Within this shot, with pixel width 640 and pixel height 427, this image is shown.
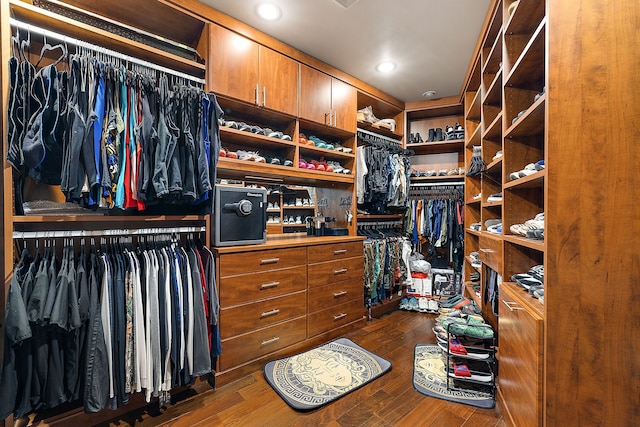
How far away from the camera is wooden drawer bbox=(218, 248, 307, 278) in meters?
1.89

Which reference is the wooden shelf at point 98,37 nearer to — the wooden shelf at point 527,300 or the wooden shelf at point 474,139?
the wooden shelf at point 527,300

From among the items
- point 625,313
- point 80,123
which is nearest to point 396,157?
point 625,313

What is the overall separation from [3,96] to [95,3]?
896 mm

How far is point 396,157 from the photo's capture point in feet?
11.1

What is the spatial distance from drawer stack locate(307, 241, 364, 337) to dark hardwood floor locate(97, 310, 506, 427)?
0.67 metres

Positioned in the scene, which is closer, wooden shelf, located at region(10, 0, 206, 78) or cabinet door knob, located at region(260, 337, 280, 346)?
wooden shelf, located at region(10, 0, 206, 78)

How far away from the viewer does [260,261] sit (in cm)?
204

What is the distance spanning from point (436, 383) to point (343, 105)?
101 inches

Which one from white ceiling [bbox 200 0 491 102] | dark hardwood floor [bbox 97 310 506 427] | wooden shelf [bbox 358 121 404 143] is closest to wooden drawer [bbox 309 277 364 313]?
dark hardwood floor [bbox 97 310 506 427]

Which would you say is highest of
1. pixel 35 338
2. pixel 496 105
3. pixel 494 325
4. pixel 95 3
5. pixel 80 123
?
pixel 95 3

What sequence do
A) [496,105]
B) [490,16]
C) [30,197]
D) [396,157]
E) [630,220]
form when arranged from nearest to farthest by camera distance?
[630,220]
[30,197]
[490,16]
[496,105]
[396,157]

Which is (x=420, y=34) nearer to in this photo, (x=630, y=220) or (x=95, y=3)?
(x=630, y=220)

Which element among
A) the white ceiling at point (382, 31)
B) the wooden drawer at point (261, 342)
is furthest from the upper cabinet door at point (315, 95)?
the wooden drawer at point (261, 342)

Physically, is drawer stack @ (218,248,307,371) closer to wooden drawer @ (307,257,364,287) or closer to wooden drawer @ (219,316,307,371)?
wooden drawer @ (219,316,307,371)
